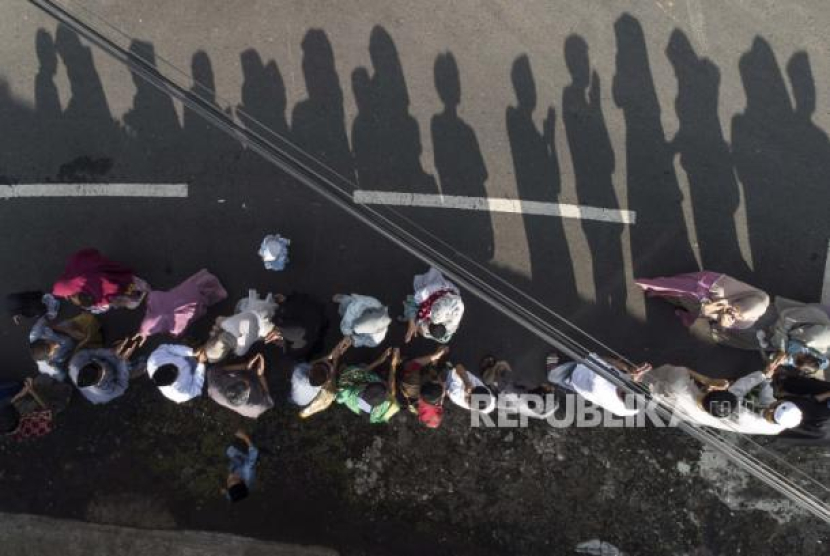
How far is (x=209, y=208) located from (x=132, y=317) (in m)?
1.48

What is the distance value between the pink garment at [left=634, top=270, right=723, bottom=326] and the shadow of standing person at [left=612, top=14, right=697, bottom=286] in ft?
0.79

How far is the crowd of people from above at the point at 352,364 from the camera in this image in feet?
16.9

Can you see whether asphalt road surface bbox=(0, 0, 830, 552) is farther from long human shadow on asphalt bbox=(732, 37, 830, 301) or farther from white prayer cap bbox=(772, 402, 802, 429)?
white prayer cap bbox=(772, 402, 802, 429)

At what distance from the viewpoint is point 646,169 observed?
617 cm

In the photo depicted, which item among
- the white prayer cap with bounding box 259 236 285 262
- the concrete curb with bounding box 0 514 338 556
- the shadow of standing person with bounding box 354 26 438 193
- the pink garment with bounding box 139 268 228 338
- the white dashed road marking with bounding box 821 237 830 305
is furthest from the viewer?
the shadow of standing person with bounding box 354 26 438 193

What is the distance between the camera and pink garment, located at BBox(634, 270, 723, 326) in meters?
5.57

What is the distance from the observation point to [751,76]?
20.2 ft

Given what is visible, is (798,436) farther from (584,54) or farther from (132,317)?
(132,317)

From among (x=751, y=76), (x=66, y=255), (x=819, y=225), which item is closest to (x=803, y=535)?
(x=819, y=225)

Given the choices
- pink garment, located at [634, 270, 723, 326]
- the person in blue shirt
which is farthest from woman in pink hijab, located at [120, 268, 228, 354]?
pink garment, located at [634, 270, 723, 326]

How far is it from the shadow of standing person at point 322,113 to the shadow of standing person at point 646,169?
10.2 ft

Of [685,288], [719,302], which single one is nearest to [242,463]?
[685,288]

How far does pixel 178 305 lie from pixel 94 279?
2.59ft

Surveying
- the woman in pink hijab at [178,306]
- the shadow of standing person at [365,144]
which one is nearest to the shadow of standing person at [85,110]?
the woman in pink hijab at [178,306]
